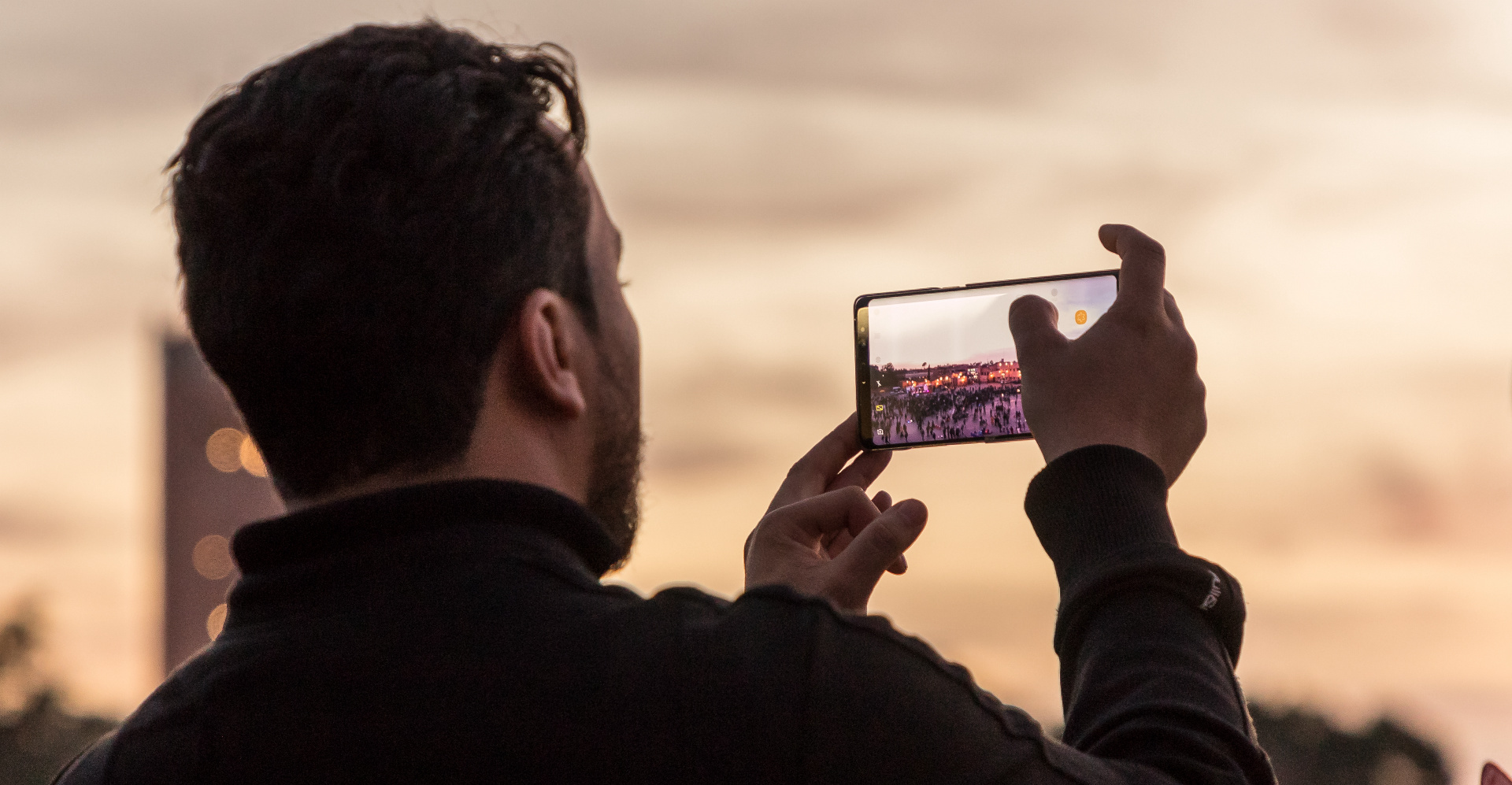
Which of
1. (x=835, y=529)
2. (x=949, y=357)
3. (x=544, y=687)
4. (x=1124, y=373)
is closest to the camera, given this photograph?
(x=544, y=687)

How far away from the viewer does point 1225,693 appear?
6.70 ft

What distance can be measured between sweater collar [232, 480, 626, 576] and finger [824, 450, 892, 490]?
3.33ft

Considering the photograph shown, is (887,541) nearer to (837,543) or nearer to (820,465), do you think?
(837,543)

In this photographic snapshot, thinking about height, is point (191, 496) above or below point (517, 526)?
above

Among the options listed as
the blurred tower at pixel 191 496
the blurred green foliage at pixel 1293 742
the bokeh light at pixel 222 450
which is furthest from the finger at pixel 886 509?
the bokeh light at pixel 222 450

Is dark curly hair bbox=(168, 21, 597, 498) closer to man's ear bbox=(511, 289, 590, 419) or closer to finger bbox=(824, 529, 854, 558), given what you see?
man's ear bbox=(511, 289, 590, 419)

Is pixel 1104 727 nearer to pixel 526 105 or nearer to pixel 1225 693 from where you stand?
pixel 1225 693

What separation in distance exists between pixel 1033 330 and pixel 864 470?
61cm

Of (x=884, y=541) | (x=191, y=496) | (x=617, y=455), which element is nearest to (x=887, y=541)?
(x=884, y=541)

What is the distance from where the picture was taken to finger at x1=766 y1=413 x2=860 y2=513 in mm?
2795

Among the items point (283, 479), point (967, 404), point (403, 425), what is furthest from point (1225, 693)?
point (283, 479)

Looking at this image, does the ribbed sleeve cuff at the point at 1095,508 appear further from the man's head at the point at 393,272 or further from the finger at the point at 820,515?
the man's head at the point at 393,272

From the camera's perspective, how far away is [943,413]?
2.95 metres

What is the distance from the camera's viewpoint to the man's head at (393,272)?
6.55 feet
